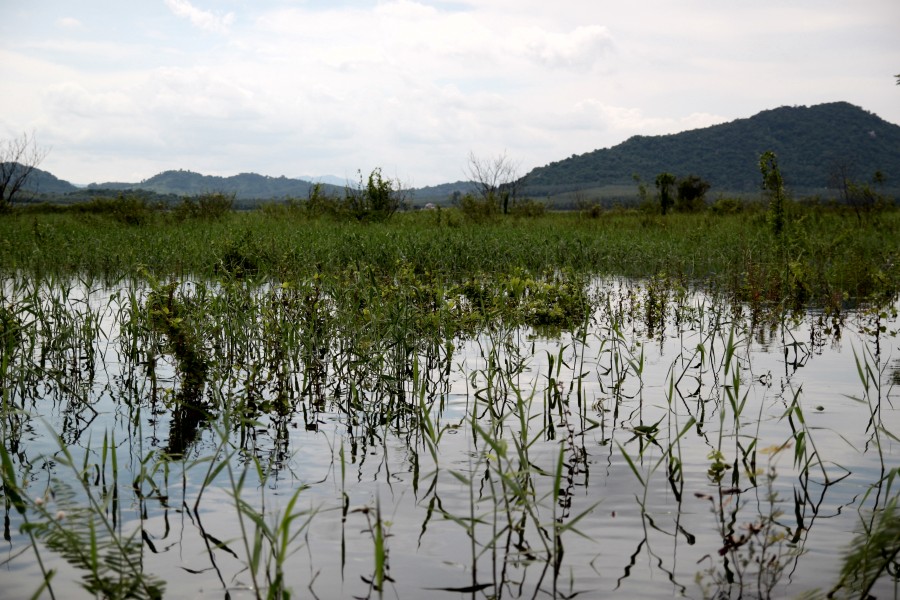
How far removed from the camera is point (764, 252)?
575 inches

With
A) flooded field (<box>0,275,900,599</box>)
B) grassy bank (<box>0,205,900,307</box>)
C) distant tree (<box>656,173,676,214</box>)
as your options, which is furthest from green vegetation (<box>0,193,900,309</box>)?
distant tree (<box>656,173,676,214</box>)

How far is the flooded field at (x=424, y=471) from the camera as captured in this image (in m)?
3.12

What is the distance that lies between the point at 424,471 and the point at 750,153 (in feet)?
410

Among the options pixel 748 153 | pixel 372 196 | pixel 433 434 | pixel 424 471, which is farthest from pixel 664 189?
pixel 748 153

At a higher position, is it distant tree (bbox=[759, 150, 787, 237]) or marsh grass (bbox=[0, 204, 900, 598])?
distant tree (bbox=[759, 150, 787, 237])

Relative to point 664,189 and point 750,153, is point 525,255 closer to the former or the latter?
point 664,189

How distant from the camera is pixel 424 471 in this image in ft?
14.7

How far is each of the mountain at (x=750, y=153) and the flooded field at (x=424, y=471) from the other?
10338cm

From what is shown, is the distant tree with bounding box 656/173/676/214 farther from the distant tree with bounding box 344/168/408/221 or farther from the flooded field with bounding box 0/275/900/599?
the flooded field with bounding box 0/275/900/599

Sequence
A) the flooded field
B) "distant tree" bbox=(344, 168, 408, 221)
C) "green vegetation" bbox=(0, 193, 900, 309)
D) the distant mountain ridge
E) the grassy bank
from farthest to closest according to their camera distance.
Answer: the distant mountain ridge → "distant tree" bbox=(344, 168, 408, 221) → the grassy bank → "green vegetation" bbox=(0, 193, 900, 309) → the flooded field

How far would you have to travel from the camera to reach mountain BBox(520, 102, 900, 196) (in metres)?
109

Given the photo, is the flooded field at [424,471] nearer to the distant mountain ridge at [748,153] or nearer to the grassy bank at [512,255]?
the grassy bank at [512,255]

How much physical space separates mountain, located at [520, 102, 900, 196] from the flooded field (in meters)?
103

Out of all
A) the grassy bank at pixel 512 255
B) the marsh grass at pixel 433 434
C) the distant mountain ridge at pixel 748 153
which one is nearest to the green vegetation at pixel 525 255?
the grassy bank at pixel 512 255
